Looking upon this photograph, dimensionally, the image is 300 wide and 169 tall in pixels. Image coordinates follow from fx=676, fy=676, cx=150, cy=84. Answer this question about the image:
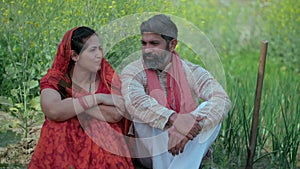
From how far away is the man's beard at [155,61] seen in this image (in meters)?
3.90

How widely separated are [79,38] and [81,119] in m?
0.45

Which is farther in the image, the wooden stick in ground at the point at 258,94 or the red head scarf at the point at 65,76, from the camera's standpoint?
the wooden stick in ground at the point at 258,94

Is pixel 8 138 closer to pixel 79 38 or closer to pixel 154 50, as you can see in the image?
pixel 79 38

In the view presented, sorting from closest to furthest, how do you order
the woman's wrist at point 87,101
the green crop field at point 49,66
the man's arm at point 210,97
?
1. the woman's wrist at point 87,101
2. the man's arm at point 210,97
3. the green crop field at point 49,66

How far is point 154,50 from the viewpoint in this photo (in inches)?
153

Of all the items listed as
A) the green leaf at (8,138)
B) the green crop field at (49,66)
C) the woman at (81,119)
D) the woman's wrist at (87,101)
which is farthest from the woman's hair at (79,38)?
Result: the green leaf at (8,138)

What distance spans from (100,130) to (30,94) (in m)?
1.34

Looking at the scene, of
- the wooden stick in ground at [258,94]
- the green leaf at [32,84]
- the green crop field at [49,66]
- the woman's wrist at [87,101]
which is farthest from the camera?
the green leaf at [32,84]

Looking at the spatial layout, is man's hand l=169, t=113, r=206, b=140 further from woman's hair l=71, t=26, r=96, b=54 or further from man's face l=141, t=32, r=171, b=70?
woman's hair l=71, t=26, r=96, b=54

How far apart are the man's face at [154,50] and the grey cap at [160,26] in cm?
3

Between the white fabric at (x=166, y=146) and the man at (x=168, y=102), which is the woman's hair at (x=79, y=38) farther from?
the white fabric at (x=166, y=146)

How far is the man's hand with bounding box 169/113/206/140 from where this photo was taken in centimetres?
375

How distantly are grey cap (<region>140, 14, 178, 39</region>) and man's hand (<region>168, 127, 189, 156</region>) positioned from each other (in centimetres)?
57

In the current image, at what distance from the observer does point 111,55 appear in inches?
194
